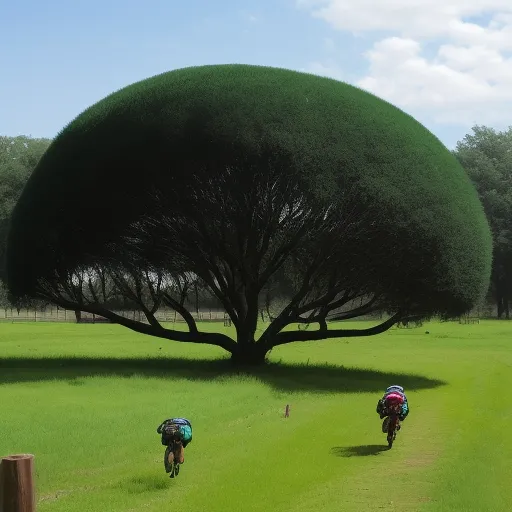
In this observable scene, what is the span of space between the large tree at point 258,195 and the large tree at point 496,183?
5512 cm

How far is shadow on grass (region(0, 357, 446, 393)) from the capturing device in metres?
25.3

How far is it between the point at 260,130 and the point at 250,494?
55.8 feet

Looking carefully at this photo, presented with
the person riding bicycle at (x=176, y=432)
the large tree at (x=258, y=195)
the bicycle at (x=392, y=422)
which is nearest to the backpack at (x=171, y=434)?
the person riding bicycle at (x=176, y=432)

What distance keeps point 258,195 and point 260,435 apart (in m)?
12.6

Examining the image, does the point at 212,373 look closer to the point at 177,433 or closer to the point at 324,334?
the point at 324,334

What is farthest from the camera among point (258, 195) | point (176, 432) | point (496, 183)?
point (496, 183)

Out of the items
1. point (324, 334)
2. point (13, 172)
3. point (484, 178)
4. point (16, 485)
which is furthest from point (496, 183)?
point (16, 485)

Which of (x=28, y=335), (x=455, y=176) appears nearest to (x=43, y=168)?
(x=455, y=176)

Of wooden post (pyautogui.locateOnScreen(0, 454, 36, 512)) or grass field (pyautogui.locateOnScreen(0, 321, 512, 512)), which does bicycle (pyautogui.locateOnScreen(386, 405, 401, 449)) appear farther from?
wooden post (pyautogui.locateOnScreen(0, 454, 36, 512))

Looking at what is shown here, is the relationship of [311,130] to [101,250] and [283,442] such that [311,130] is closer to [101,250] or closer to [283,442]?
[101,250]

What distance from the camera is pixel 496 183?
83.8 m

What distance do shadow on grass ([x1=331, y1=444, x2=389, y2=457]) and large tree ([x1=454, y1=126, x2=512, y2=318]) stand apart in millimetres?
68360

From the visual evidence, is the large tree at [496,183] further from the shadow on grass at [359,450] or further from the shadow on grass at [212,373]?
the shadow on grass at [359,450]

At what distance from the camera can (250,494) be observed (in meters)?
10.7
